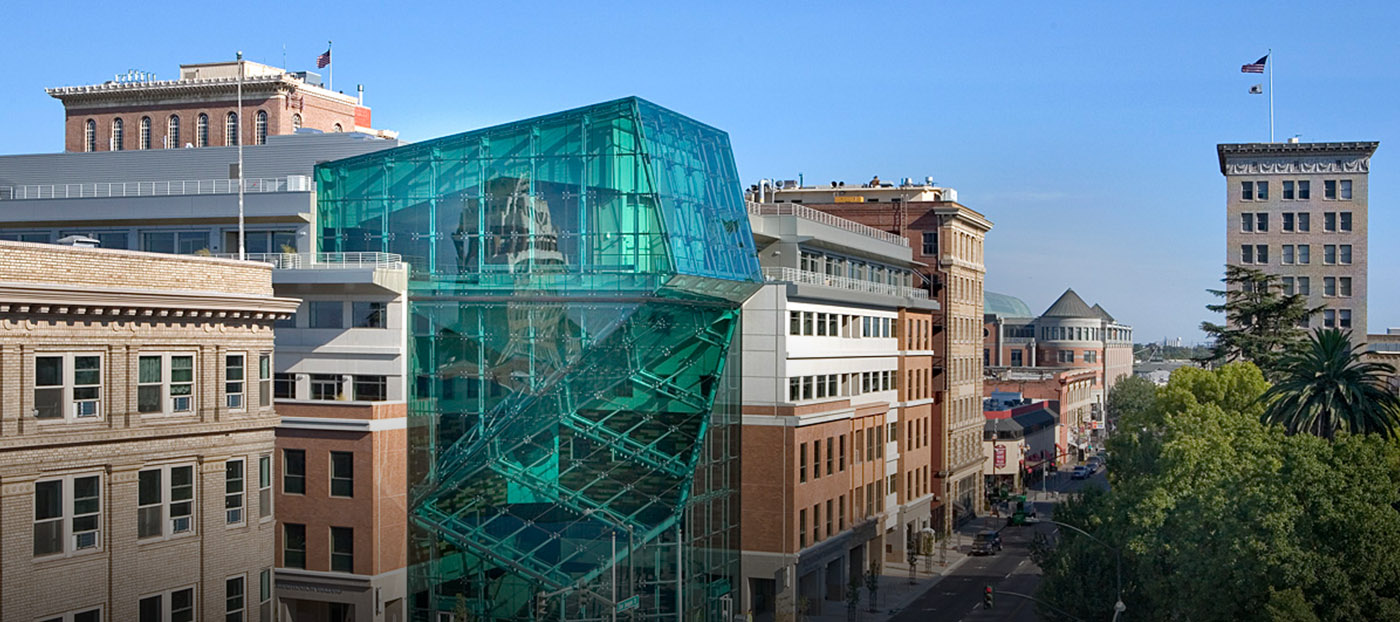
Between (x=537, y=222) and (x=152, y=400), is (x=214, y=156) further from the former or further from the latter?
(x=152, y=400)

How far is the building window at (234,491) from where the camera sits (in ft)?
152

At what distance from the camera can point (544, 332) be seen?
60500 millimetres

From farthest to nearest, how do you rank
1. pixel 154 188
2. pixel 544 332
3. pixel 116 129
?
pixel 116 129, pixel 154 188, pixel 544 332

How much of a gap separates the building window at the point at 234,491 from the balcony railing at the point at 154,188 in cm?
2130

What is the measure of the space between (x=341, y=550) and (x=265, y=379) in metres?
15.0

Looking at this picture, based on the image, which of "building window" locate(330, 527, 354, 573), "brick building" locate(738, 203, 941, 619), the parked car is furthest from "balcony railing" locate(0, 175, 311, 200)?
the parked car

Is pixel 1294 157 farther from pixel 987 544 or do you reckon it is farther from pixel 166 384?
pixel 166 384

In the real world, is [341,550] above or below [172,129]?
below

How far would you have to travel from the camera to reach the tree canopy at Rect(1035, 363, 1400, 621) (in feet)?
157

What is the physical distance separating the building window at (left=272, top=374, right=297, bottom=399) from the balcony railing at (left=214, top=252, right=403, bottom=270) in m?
4.63

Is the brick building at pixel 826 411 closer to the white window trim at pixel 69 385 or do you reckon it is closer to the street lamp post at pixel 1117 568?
the street lamp post at pixel 1117 568

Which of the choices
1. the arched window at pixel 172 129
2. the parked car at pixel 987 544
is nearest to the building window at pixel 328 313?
the arched window at pixel 172 129

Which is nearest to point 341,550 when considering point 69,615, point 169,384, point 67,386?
point 169,384

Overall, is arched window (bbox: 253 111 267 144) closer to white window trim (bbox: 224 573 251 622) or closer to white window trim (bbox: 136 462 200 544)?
white window trim (bbox: 224 573 251 622)
